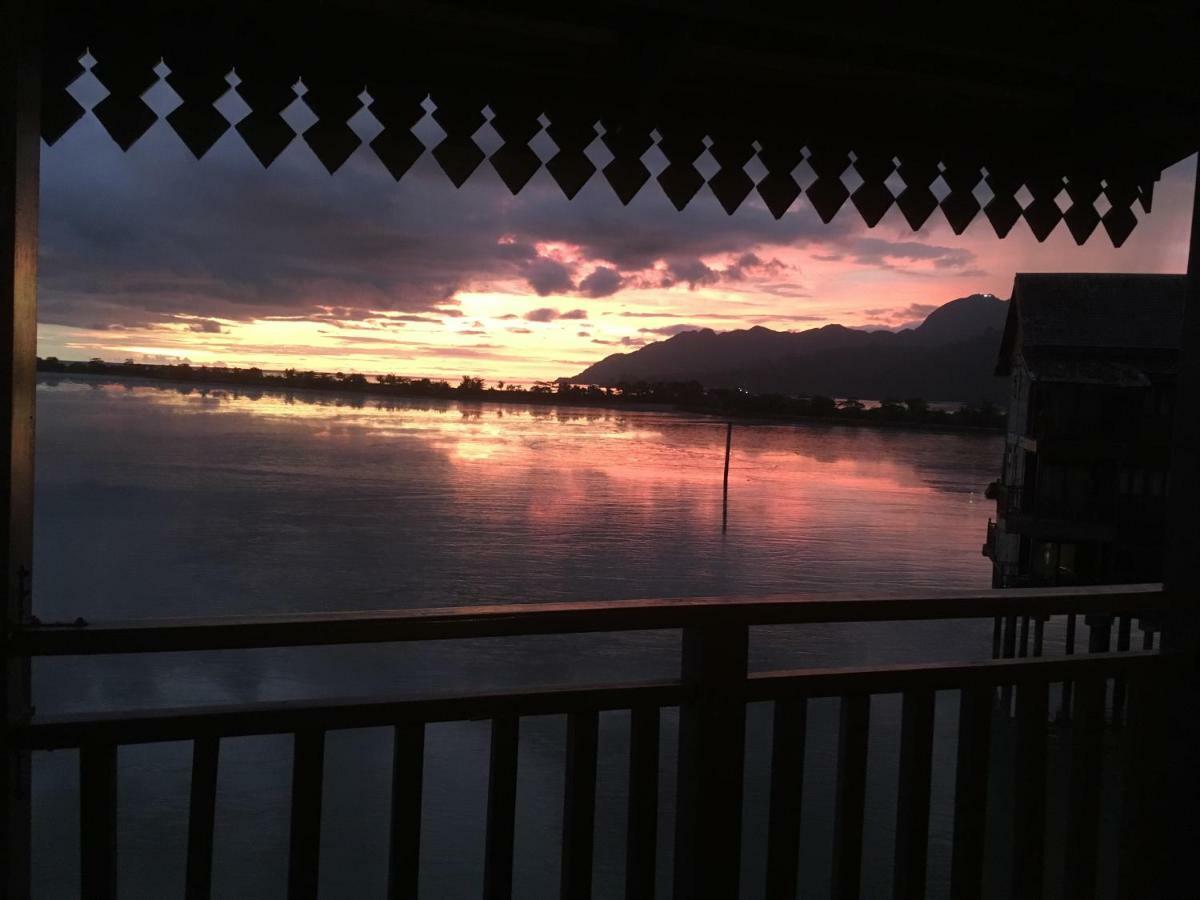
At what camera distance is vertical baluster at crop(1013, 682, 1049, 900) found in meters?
2.19

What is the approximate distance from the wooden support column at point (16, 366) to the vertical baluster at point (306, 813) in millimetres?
515

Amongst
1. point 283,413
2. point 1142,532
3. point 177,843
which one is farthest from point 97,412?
point 1142,532

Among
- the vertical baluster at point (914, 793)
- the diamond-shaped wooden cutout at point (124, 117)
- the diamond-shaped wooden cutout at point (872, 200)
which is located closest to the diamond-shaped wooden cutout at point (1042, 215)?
the diamond-shaped wooden cutout at point (872, 200)

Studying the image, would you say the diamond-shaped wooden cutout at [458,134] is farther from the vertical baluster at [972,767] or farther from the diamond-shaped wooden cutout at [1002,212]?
the vertical baluster at [972,767]

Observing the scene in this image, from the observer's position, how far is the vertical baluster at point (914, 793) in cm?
212

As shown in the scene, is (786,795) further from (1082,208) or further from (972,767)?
(1082,208)

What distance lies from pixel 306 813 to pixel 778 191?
Result: 2089mm

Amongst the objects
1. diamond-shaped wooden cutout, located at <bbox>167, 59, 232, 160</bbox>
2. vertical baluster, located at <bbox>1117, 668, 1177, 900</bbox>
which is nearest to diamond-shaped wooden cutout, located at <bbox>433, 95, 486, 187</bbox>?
diamond-shaped wooden cutout, located at <bbox>167, 59, 232, 160</bbox>

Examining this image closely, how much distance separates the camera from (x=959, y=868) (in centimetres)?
222

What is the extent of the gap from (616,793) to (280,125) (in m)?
23.3

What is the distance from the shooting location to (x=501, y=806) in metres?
1.89

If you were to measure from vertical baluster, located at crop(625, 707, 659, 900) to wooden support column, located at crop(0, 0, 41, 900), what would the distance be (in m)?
1.19

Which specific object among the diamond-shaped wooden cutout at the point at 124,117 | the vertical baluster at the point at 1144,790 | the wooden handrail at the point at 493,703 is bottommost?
the vertical baluster at the point at 1144,790

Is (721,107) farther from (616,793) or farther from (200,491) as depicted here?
(200,491)
